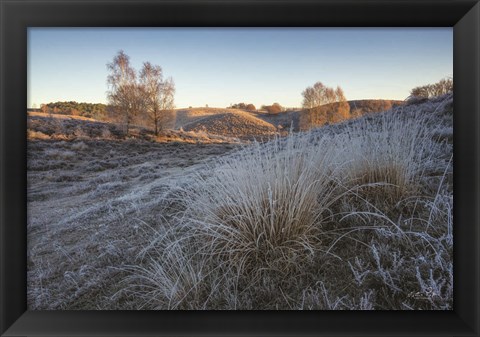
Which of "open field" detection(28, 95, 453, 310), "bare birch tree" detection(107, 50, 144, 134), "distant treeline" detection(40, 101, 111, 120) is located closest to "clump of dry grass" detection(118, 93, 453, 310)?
"open field" detection(28, 95, 453, 310)

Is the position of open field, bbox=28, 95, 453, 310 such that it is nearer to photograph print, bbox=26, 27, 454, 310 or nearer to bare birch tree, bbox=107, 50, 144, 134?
photograph print, bbox=26, 27, 454, 310

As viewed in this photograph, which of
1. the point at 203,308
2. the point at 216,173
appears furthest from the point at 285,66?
the point at 203,308

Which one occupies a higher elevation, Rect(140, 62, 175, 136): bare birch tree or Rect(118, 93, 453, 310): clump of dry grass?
Rect(140, 62, 175, 136): bare birch tree

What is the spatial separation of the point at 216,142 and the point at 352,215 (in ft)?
2.84

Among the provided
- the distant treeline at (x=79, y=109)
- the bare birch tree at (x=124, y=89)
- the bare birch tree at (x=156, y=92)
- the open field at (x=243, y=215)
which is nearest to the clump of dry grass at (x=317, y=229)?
the open field at (x=243, y=215)

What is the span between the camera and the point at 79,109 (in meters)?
1.50

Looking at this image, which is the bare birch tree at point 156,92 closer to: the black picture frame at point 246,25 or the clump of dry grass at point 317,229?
the black picture frame at point 246,25

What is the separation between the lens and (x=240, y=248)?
4.59ft

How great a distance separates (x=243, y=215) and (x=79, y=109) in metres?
1.07

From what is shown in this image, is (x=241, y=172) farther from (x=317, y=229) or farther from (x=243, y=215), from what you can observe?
(x=317, y=229)

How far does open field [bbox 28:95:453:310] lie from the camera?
4.41 feet

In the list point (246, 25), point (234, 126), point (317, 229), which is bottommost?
point (317, 229)

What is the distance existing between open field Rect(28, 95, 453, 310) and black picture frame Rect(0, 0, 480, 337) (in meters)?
0.06

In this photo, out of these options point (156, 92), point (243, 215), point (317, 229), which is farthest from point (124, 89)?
point (317, 229)
